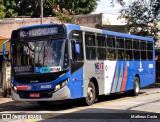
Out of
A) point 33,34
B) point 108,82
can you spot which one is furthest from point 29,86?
point 108,82

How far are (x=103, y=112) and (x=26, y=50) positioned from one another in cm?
357

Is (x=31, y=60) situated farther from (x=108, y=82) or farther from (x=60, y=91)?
(x=108, y=82)

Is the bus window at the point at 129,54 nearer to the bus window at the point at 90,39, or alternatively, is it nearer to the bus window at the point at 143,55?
the bus window at the point at 143,55

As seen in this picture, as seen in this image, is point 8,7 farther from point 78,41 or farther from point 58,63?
point 58,63

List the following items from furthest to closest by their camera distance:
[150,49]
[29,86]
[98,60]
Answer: [150,49] → [98,60] → [29,86]

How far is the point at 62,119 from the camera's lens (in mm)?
10758

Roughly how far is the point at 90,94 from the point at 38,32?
3142mm

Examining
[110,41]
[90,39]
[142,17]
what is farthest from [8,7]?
[90,39]

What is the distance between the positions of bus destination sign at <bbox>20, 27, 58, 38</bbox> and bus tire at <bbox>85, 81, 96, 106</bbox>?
2636 millimetres

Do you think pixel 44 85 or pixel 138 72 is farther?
pixel 138 72

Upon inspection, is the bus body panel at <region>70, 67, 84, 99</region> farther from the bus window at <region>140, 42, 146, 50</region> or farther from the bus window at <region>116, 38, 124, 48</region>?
the bus window at <region>140, 42, 146, 50</region>

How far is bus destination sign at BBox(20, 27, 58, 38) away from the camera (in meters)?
13.2

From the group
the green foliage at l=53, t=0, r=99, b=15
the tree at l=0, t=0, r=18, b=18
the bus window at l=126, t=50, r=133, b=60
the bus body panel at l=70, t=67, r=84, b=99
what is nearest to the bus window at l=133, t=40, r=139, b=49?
the bus window at l=126, t=50, r=133, b=60

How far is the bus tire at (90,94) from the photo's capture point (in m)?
14.2
